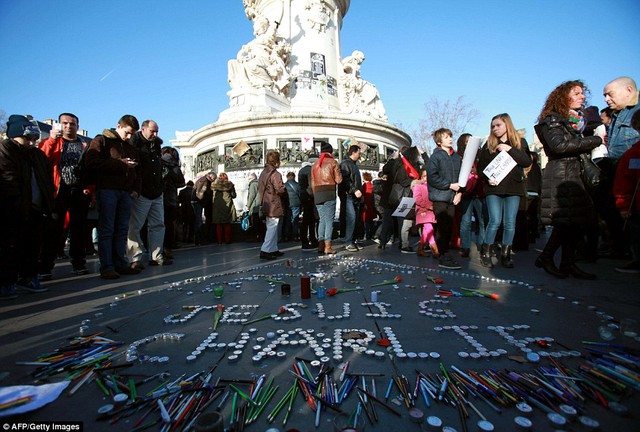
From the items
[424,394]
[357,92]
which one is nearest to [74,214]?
[424,394]

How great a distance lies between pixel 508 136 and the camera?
16.8ft

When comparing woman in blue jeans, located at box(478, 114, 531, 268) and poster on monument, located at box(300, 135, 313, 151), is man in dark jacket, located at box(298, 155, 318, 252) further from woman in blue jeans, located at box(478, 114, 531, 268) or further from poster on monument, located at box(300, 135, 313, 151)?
poster on monument, located at box(300, 135, 313, 151)

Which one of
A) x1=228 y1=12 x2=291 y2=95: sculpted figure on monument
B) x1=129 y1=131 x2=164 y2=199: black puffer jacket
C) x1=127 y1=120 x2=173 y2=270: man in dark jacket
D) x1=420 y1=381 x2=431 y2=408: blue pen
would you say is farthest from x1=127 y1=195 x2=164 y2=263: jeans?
x1=228 y1=12 x2=291 y2=95: sculpted figure on monument

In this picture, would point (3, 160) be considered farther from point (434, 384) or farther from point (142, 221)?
point (434, 384)

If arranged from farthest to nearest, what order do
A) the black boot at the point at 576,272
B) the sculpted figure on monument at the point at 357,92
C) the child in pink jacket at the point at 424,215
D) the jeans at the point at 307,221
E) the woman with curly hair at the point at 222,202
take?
1. the sculpted figure on monument at the point at 357,92
2. the woman with curly hair at the point at 222,202
3. the jeans at the point at 307,221
4. the child in pink jacket at the point at 424,215
5. the black boot at the point at 576,272

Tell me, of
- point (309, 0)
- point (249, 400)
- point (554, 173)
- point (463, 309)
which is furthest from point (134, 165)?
point (309, 0)

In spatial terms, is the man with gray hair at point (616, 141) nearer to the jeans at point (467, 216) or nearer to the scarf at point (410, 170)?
the jeans at point (467, 216)

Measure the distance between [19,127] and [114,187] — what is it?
50.5 inches

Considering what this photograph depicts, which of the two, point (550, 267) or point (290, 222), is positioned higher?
point (290, 222)

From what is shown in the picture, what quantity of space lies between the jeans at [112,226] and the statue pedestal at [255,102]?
35.1 ft

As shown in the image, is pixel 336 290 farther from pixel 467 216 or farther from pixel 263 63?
pixel 263 63

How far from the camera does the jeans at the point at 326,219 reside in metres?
7.12

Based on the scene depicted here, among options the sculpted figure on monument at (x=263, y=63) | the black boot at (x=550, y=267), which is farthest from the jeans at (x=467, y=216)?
the sculpted figure on monument at (x=263, y=63)

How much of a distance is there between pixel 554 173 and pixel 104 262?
6491 mm
